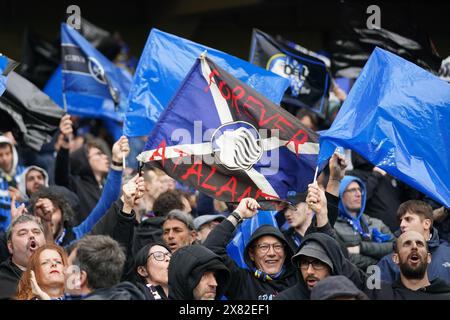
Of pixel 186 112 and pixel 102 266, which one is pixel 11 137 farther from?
pixel 102 266

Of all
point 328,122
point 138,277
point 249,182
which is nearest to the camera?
point 138,277

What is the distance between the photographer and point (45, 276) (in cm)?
569

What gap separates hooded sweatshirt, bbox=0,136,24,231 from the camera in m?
7.76

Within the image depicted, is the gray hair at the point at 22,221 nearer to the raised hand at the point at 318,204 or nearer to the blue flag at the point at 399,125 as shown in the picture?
the raised hand at the point at 318,204

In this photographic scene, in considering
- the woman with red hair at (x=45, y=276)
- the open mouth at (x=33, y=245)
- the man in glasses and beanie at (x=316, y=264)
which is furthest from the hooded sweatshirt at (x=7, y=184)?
the man in glasses and beanie at (x=316, y=264)

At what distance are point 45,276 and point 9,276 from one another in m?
0.73

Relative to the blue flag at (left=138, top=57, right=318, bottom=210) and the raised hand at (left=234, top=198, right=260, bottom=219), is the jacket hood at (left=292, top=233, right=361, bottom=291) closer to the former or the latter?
the raised hand at (left=234, top=198, right=260, bottom=219)

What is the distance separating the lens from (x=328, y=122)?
10.5 m

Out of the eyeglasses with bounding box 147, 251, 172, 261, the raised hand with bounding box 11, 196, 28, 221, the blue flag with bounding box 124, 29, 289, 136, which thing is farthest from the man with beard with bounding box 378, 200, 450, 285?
the raised hand with bounding box 11, 196, 28, 221

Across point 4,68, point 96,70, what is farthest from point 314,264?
point 96,70

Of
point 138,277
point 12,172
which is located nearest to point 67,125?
point 12,172

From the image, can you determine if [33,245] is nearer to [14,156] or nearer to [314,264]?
[314,264]

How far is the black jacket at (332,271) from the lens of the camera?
19.6 feet

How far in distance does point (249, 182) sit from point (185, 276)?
1.10 metres
